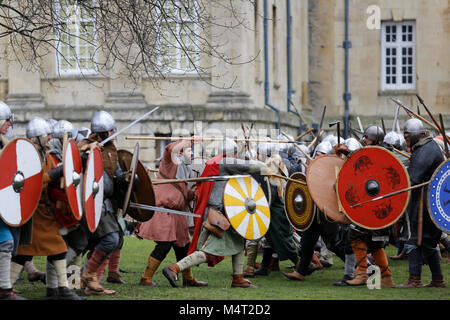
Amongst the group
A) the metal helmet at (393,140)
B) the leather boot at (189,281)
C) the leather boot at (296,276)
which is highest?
the metal helmet at (393,140)

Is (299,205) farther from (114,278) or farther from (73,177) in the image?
(73,177)

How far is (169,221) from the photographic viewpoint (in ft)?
33.6

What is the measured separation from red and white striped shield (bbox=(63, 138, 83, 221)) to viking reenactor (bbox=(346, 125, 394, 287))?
3.05 m

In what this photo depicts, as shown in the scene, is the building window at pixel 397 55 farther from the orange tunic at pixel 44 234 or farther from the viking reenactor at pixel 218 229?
the orange tunic at pixel 44 234

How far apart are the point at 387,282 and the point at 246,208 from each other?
167cm

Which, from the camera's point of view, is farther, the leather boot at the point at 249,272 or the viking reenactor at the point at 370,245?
the leather boot at the point at 249,272

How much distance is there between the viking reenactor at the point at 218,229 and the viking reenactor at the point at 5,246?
2040 millimetres

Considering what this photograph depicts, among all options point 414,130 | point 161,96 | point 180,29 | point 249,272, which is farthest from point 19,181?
point 161,96

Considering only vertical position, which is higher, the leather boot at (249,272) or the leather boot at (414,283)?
the leather boot at (414,283)

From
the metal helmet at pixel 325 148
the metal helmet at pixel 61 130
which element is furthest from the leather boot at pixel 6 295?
the metal helmet at pixel 325 148

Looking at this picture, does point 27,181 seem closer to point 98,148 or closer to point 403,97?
point 98,148

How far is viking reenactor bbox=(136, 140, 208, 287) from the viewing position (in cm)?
1019

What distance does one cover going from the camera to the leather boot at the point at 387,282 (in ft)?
33.2

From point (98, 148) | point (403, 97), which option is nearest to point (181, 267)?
point (98, 148)
